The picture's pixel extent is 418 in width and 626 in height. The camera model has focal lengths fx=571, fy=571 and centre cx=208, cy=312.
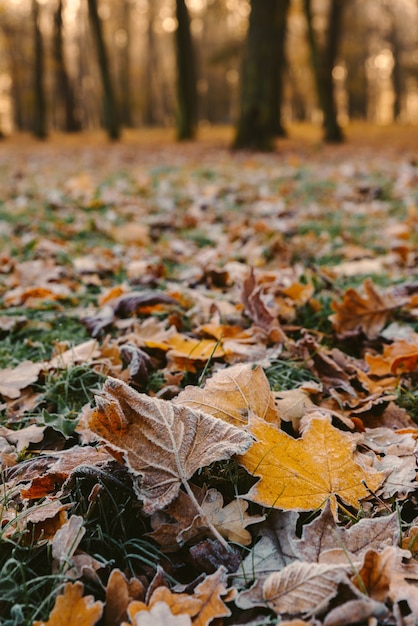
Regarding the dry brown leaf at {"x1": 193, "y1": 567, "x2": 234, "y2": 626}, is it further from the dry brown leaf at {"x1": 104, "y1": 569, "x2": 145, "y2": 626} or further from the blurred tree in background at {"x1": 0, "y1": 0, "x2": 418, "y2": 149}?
the blurred tree in background at {"x1": 0, "y1": 0, "x2": 418, "y2": 149}

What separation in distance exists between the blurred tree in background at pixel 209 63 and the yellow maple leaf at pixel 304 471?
11.4m

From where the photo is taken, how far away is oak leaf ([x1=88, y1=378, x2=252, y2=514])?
1.16 metres

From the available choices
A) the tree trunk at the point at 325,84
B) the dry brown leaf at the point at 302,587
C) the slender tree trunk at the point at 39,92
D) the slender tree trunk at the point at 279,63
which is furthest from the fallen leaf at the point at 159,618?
the slender tree trunk at the point at 39,92

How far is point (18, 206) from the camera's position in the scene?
5707 millimetres

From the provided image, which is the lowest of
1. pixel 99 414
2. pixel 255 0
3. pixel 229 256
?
pixel 229 256

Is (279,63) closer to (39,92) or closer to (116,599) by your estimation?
(39,92)

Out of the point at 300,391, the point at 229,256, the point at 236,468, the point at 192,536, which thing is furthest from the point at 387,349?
the point at 229,256

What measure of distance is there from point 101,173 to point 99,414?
878 centimetres

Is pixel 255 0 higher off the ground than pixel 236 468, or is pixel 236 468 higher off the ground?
pixel 255 0

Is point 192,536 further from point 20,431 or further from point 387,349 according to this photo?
point 387,349

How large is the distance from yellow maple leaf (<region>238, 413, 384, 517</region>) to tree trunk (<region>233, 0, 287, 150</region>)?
449 inches

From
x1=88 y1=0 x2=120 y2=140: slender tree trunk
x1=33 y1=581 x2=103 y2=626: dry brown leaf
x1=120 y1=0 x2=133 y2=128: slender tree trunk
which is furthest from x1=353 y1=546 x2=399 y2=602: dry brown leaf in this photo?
x1=120 y1=0 x2=133 y2=128: slender tree trunk

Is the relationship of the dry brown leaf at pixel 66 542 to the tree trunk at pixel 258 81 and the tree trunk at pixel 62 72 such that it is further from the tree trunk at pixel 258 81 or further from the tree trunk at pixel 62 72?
the tree trunk at pixel 62 72

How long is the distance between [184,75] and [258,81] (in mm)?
4901
